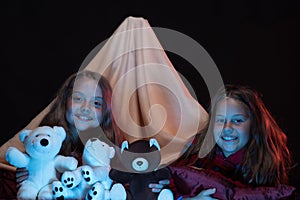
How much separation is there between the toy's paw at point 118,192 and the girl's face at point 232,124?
0.38 m

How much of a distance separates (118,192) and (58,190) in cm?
14

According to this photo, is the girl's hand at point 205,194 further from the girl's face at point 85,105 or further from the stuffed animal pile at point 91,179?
the girl's face at point 85,105

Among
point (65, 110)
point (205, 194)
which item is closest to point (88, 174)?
point (205, 194)

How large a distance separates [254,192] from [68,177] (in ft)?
1.50

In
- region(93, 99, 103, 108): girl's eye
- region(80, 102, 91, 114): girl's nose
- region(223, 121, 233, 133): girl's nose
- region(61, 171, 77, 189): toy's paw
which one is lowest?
region(61, 171, 77, 189): toy's paw

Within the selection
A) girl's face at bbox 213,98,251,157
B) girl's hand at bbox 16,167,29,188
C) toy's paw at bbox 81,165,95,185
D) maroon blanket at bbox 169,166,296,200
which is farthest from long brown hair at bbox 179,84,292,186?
Answer: girl's hand at bbox 16,167,29,188

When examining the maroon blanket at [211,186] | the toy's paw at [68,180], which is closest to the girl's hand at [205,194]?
the maroon blanket at [211,186]

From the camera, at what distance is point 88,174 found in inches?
46.0

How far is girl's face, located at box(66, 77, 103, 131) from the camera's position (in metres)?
1.47

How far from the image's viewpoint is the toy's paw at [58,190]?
1.14 metres

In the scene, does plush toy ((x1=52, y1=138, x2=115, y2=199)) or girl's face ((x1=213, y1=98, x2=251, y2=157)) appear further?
girl's face ((x1=213, y1=98, x2=251, y2=157))

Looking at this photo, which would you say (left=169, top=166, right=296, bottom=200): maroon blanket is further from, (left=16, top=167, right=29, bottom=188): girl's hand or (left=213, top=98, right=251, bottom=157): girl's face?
(left=16, top=167, right=29, bottom=188): girl's hand

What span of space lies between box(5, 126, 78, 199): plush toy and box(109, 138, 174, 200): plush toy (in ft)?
0.44

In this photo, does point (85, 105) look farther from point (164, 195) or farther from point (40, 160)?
point (164, 195)
